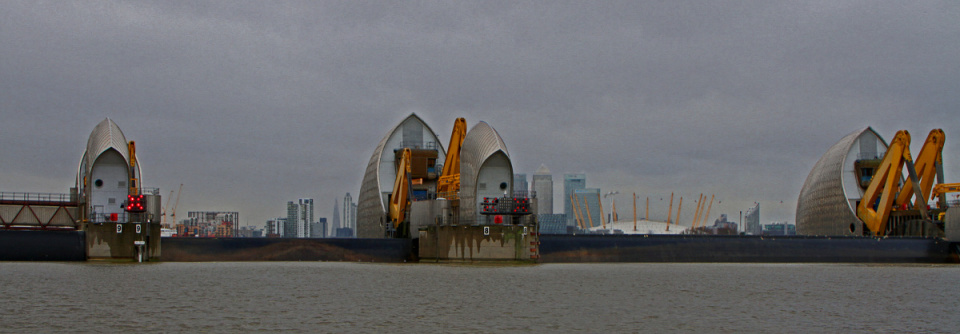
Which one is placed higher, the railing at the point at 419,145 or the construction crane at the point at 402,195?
the railing at the point at 419,145

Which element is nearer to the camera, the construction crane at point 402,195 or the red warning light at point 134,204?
the red warning light at point 134,204

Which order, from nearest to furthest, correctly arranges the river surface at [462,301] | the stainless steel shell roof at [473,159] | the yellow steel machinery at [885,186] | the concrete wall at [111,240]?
the river surface at [462,301] < the concrete wall at [111,240] < the stainless steel shell roof at [473,159] < the yellow steel machinery at [885,186]

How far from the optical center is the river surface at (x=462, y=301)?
33094 millimetres

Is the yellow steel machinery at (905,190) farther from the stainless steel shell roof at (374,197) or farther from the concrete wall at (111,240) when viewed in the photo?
the concrete wall at (111,240)

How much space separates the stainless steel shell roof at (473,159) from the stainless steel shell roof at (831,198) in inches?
1545

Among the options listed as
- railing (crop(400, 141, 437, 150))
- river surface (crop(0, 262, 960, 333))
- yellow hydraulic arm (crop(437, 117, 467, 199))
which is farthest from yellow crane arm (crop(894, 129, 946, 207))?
railing (crop(400, 141, 437, 150))

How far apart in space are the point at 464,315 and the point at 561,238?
45.0m

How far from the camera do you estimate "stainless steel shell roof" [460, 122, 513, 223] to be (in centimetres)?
7462

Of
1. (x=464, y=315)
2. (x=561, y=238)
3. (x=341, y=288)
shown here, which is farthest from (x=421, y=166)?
(x=464, y=315)

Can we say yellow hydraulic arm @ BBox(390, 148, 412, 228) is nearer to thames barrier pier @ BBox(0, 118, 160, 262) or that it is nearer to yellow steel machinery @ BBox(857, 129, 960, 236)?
thames barrier pier @ BBox(0, 118, 160, 262)

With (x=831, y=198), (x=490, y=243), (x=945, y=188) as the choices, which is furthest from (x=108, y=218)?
(x=945, y=188)

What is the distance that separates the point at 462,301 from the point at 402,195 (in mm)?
42999

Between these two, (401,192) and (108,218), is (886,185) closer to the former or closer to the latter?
(401,192)

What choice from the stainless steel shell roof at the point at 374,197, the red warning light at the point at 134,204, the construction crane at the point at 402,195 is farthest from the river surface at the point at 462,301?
the stainless steel shell roof at the point at 374,197
